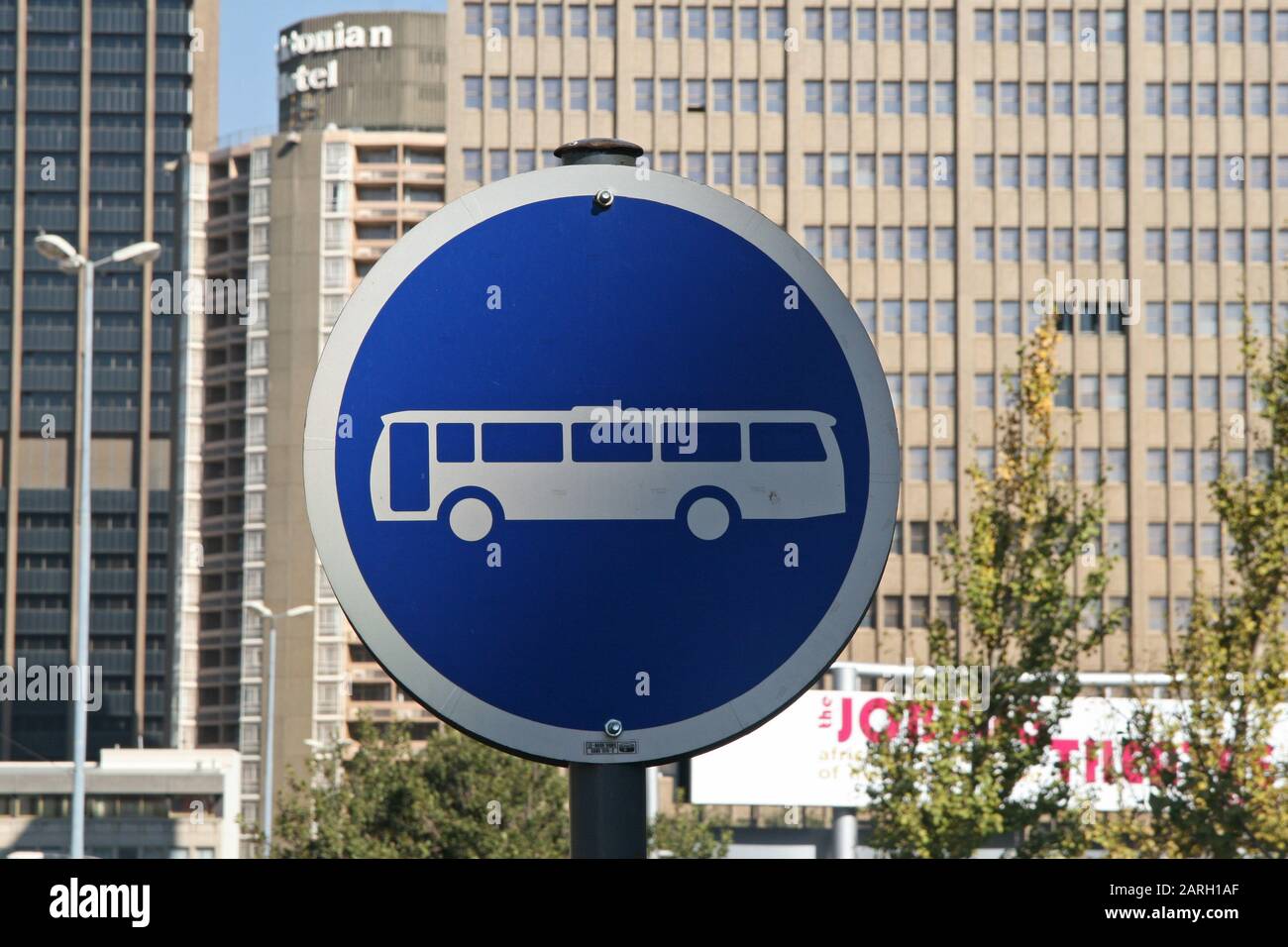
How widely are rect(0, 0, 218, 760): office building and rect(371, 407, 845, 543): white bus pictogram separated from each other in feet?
540

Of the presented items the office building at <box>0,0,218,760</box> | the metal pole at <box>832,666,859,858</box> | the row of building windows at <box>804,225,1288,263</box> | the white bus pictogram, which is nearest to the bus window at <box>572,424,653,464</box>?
the white bus pictogram

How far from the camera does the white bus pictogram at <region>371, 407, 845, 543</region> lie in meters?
2.76

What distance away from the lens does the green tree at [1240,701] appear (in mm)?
23094

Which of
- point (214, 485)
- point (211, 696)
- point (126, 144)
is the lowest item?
point (211, 696)

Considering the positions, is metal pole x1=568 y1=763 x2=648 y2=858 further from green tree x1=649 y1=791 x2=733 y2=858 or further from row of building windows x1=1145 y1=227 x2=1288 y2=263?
row of building windows x1=1145 y1=227 x2=1288 y2=263

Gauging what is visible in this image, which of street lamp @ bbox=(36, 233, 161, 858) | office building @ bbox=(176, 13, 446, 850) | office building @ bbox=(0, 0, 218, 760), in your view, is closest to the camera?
street lamp @ bbox=(36, 233, 161, 858)

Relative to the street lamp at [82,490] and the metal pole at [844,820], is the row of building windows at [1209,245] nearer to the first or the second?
the metal pole at [844,820]
